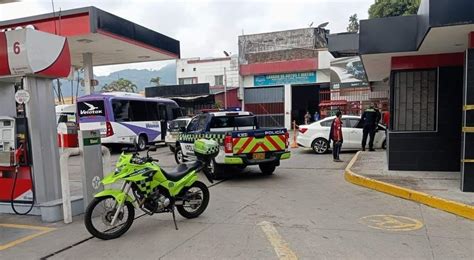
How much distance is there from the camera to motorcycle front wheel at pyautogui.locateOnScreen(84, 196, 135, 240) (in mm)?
5289

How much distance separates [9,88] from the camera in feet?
23.8

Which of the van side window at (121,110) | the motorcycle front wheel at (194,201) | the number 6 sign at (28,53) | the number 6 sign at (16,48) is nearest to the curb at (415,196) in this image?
the motorcycle front wheel at (194,201)

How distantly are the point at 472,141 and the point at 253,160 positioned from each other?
4.44m

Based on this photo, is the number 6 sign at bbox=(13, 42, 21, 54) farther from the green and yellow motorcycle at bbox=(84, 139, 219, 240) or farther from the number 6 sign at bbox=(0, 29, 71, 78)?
the green and yellow motorcycle at bbox=(84, 139, 219, 240)

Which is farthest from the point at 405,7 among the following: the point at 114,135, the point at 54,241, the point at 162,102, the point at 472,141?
the point at 54,241

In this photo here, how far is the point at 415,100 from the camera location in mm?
9695

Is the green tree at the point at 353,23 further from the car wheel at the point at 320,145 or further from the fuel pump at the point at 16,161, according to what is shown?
the fuel pump at the point at 16,161

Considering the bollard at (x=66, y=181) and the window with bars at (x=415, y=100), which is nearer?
the bollard at (x=66, y=181)

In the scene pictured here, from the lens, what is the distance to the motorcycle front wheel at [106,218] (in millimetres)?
5289

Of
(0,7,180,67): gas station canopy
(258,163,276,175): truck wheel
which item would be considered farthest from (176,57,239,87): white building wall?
(258,163,276,175): truck wheel

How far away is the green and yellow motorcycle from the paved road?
0.67ft

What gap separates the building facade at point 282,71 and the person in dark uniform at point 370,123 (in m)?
16.0

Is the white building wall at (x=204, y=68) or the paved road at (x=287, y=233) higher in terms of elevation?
the white building wall at (x=204, y=68)

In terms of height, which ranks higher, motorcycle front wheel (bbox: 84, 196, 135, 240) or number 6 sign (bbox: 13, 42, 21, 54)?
number 6 sign (bbox: 13, 42, 21, 54)
